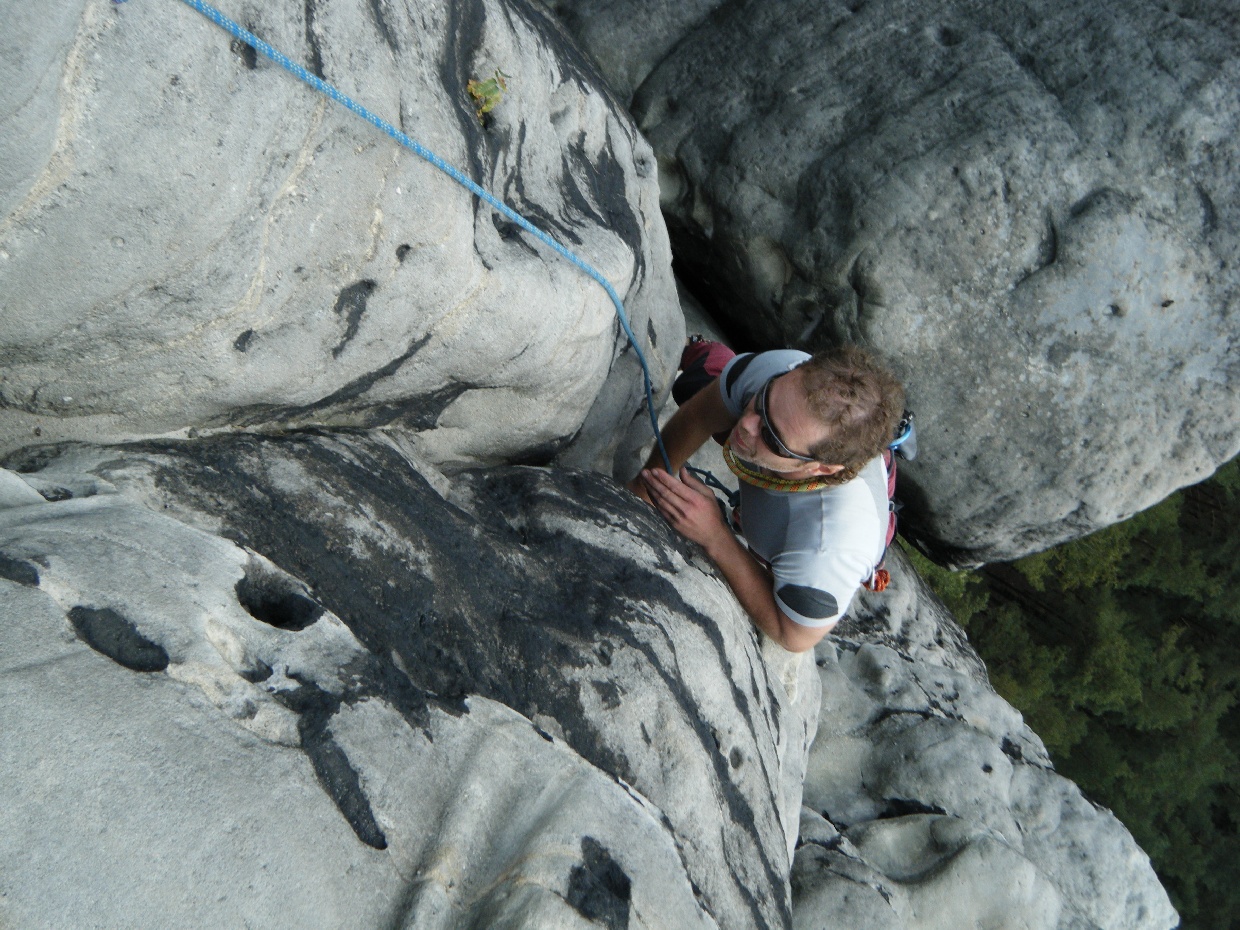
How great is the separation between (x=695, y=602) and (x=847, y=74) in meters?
1.89

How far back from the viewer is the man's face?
1.82 m

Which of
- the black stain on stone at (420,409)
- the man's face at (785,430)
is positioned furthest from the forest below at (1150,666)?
the black stain on stone at (420,409)

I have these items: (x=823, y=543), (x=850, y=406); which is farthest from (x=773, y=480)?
(x=850, y=406)

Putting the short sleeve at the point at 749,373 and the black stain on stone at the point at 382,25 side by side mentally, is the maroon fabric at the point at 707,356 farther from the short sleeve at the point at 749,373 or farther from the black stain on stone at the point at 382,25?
the black stain on stone at the point at 382,25

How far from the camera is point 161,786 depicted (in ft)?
2.98

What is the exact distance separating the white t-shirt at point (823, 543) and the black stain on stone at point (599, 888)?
0.89m

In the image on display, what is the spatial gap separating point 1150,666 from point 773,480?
24.1 feet

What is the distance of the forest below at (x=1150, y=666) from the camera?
737 centimetres

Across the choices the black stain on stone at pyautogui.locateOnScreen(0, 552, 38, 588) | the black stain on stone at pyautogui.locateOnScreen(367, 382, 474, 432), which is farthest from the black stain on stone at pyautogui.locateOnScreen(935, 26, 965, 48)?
the black stain on stone at pyautogui.locateOnScreen(0, 552, 38, 588)

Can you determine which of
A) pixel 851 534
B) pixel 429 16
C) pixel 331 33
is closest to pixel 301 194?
pixel 331 33

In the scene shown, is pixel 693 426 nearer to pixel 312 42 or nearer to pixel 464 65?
pixel 464 65

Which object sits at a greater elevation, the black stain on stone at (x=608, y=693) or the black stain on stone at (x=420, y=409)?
the black stain on stone at (x=420, y=409)

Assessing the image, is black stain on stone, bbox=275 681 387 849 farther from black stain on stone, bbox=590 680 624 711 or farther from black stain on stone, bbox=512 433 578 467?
black stain on stone, bbox=512 433 578 467

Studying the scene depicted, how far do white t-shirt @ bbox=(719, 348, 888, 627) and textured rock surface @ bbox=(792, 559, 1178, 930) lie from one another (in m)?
0.64
